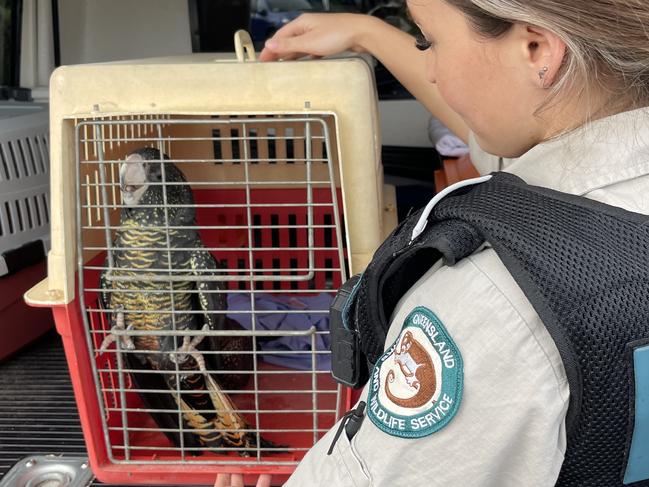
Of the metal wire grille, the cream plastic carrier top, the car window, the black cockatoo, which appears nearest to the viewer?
the cream plastic carrier top

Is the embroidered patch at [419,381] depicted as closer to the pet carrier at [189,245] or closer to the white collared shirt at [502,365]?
the white collared shirt at [502,365]

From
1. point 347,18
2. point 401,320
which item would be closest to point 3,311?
point 347,18

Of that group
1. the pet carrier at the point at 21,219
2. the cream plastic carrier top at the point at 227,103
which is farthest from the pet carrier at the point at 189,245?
the pet carrier at the point at 21,219

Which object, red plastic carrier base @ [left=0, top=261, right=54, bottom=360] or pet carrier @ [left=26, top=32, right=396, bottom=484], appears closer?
pet carrier @ [left=26, top=32, right=396, bottom=484]

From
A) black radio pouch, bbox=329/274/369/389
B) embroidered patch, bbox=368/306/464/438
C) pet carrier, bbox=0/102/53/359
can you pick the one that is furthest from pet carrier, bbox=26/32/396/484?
embroidered patch, bbox=368/306/464/438

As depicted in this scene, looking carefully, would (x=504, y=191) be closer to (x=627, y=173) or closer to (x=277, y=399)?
(x=627, y=173)

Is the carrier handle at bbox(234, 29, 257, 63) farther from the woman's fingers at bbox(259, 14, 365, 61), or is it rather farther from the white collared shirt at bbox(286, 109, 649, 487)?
the white collared shirt at bbox(286, 109, 649, 487)

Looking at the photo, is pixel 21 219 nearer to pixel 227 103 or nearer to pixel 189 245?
pixel 189 245

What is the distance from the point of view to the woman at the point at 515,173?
554 mm

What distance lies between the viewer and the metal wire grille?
1116 millimetres

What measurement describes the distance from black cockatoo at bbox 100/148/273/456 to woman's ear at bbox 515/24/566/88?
2.43 feet

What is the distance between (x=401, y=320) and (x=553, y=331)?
0.14m

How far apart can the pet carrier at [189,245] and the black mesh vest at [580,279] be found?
439mm

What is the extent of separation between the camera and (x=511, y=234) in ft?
1.84
